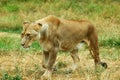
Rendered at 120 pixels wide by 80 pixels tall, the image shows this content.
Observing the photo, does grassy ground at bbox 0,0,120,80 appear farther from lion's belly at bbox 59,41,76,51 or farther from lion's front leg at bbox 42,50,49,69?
lion's belly at bbox 59,41,76,51

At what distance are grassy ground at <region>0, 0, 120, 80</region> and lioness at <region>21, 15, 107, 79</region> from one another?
0.91 ft

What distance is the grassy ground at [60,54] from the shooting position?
7773mm

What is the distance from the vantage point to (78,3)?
18.5 metres

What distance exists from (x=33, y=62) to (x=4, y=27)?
22.1 ft

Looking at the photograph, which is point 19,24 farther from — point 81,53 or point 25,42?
point 25,42

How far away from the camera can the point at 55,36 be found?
807 cm

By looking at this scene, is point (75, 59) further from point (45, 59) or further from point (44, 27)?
point (44, 27)

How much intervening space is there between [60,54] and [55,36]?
226 cm

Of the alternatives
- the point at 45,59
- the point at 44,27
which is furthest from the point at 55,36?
the point at 45,59

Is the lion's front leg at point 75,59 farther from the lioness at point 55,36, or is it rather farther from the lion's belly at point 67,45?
the lion's belly at point 67,45

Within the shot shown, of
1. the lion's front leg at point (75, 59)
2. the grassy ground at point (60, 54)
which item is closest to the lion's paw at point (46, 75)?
the grassy ground at point (60, 54)

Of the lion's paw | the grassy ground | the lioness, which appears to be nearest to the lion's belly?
the lioness

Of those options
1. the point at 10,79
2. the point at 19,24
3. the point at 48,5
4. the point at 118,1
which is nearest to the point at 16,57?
the point at 10,79

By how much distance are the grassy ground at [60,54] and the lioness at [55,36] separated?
0.91ft
